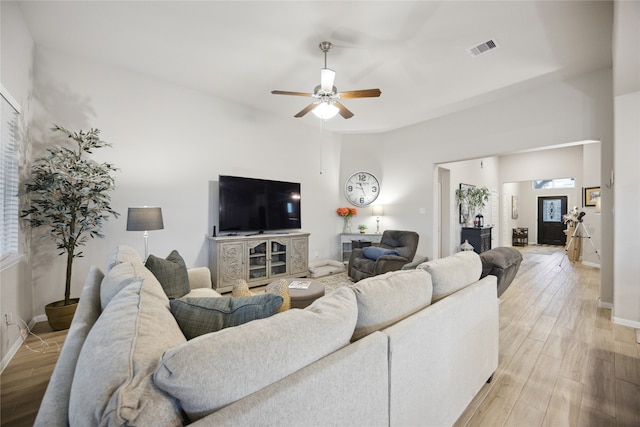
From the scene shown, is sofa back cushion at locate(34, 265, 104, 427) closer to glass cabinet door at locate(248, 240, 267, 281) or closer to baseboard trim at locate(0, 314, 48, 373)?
baseboard trim at locate(0, 314, 48, 373)

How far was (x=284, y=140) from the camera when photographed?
5.11 meters

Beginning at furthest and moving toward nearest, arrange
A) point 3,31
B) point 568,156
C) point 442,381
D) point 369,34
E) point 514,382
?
1. point 568,156
2. point 369,34
3. point 3,31
4. point 514,382
5. point 442,381

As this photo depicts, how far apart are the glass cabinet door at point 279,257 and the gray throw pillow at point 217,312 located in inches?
133

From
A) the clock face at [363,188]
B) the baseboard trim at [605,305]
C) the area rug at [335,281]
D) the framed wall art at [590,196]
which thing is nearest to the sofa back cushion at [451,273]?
the area rug at [335,281]

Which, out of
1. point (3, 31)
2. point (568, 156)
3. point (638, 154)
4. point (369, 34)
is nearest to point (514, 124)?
point (638, 154)

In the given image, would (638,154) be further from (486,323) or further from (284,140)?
(284,140)

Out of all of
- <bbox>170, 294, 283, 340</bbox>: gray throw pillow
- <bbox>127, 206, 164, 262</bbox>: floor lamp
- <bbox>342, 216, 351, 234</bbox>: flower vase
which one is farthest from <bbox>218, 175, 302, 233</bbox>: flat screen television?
<bbox>170, 294, 283, 340</bbox>: gray throw pillow

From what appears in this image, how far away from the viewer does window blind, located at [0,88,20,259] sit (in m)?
2.33

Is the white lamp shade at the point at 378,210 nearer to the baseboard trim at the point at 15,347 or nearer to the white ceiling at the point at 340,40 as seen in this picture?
the white ceiling at the point at 340,40

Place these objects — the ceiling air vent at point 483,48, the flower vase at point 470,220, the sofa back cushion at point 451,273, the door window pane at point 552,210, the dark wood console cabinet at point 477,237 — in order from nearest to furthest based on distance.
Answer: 1. the sofa back cushion at point 451,273
2. the ceiling air vent at point 483,48
3. the dark wood console cabinet at point 477,237
4. the flower vase at point 470,220
5. the door window pane at point 552,210

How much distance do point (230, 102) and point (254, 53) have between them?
4.93 ft

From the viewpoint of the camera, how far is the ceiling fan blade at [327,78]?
2661mm

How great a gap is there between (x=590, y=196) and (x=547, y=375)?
6.41m

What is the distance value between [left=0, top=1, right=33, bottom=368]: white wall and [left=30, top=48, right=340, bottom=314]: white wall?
0.76 feet
